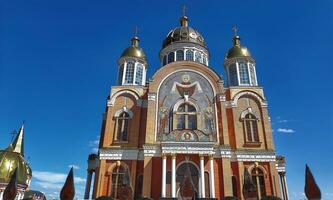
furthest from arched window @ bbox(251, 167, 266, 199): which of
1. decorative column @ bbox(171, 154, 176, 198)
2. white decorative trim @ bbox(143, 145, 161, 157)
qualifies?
white decorative trim @ bbox(143, 145, 161, 157)

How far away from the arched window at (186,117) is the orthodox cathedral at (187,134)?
3.6 inches

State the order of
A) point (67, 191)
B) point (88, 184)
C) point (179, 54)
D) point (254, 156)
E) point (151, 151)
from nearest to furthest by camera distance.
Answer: point (67, 191) → point (151, 151) → point (254, 156) → point (88, 184) → point (179, 54)

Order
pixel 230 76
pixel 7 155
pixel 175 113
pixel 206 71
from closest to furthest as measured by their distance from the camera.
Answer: pixel 175 113, pixel 206 71, pixel 230 76, pixel 7 155

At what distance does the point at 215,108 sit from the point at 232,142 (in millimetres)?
3442

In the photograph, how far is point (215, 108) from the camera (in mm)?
24500

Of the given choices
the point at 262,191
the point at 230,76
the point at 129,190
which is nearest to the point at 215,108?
the point at 230,76

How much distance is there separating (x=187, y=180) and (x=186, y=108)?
6.65 meters

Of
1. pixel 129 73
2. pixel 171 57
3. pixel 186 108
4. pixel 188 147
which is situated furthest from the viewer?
pixel 171 57

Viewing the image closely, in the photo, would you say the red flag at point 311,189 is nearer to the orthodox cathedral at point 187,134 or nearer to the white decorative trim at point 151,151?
the orthodox cathedral at point 187,134

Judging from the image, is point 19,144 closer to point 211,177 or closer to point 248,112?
point 211,177

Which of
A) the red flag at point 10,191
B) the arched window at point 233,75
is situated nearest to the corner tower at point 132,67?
the arched window at point 233,75

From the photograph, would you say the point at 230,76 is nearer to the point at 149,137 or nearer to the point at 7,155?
the point at 149,137

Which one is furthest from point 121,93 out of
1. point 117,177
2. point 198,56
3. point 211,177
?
point 211,177

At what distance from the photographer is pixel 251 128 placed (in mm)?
24266
